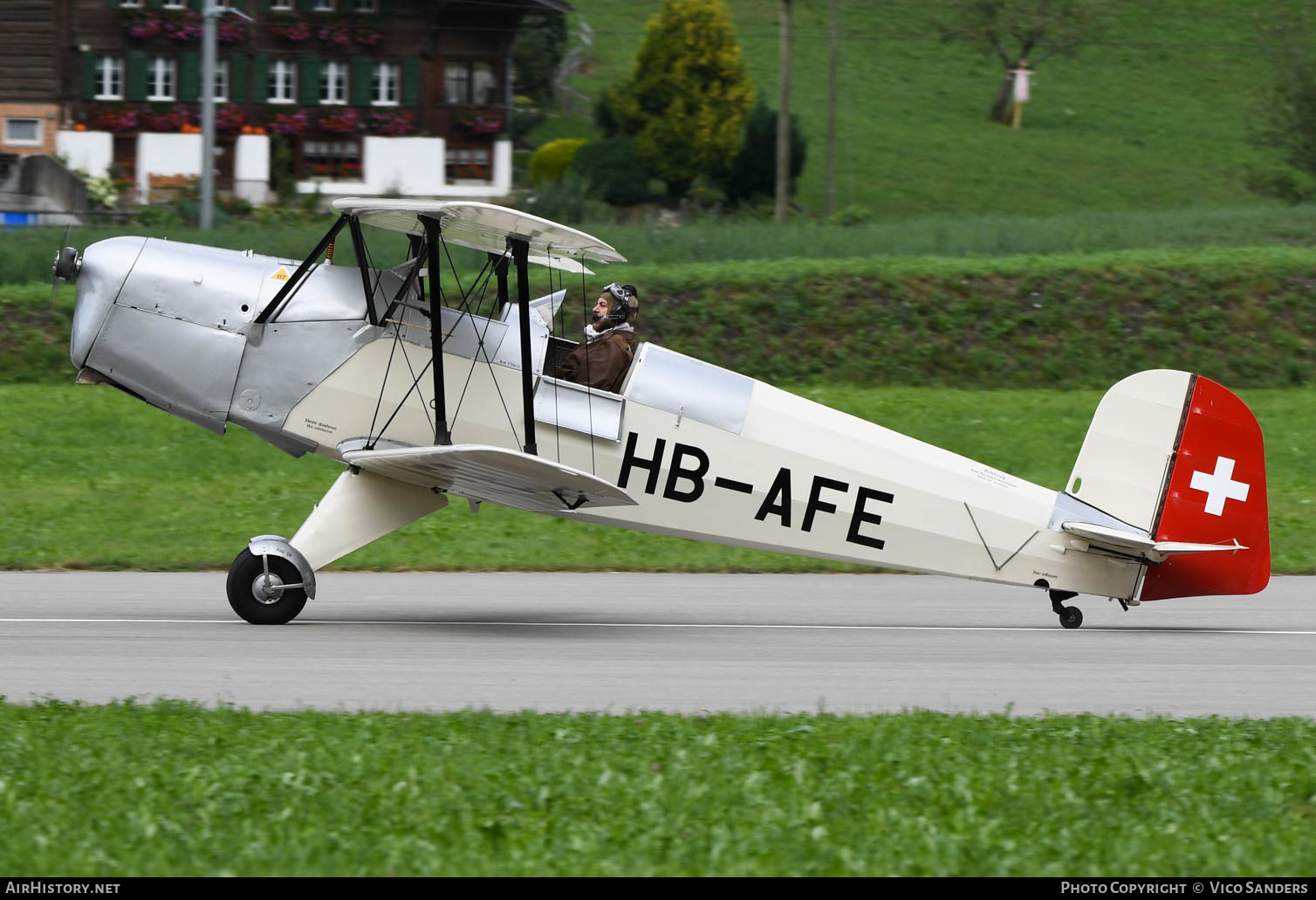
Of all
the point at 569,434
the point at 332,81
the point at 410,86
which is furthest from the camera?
the point at 410,86

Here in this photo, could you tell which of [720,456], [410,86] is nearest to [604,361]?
[720,456]

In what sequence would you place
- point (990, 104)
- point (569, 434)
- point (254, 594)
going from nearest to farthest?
1. point (254, 594)
2. point (569, 434)
3. point (990, 104)

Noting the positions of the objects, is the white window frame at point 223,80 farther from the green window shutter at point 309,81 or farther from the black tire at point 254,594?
the black tire at point 254,594

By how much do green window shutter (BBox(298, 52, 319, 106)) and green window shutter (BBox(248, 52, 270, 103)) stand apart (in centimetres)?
119

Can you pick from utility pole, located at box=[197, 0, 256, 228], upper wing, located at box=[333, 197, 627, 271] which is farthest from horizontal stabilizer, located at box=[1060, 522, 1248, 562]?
utility pole, located at box=[197, 0, 256, 228]

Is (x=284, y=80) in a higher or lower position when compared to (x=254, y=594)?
higher

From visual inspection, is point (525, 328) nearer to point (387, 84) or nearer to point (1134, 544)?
point (1134, 544)

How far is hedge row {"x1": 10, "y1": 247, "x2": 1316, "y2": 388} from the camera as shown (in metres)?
22.6

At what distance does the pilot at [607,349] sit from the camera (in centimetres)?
1028

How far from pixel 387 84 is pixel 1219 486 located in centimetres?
4604

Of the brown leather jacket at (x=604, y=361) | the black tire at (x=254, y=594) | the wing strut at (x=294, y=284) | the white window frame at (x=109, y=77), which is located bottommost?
the black tire at (x=254, y=594)

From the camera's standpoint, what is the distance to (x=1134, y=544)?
408 inches

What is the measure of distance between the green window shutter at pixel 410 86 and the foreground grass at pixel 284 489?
34.3 metres

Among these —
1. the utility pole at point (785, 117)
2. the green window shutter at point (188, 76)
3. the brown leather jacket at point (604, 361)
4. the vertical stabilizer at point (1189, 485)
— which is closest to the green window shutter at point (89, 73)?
the green window shutter at point (188, 76)
